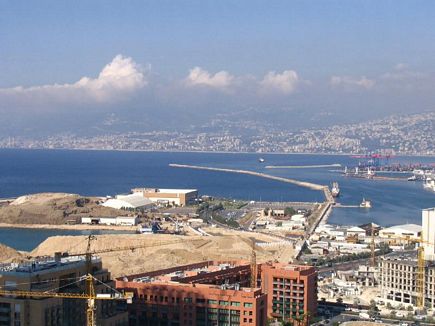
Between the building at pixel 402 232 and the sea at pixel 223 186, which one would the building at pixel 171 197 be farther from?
the building at pixel 402 232

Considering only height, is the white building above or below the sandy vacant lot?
above

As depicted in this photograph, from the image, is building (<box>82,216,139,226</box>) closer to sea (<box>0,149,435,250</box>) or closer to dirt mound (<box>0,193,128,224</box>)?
dirt mound (<box>0,193,128,224</box>)

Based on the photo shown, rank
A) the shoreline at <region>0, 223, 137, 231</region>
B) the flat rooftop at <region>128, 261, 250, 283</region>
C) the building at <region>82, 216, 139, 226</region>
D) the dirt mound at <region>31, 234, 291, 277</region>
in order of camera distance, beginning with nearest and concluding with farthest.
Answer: the flat rooftop at <region>128, 261, 250, 283</region>, the dirt mound at <region>31, 234, 291, 277</region>, the shoreline at <region>0, 223, 137, 231</region>, the building at <region>82, 216, 139, 226</region>

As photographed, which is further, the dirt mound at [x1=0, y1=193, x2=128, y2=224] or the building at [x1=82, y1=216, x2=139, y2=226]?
the dirt mound at [x1=0, y1=193, x2=128, y2=224]

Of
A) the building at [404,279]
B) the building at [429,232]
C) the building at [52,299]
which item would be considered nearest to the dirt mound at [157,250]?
the building at [429,232]

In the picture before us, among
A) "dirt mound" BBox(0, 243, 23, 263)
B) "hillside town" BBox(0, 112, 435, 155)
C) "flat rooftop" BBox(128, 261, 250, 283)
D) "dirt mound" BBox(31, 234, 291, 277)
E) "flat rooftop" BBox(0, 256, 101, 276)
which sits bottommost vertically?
"dirt mound" BBox(31, 234, 291, 277)

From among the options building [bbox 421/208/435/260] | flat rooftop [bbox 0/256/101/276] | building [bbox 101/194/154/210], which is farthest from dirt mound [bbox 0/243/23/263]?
building [bbox 101/194/154/210]
